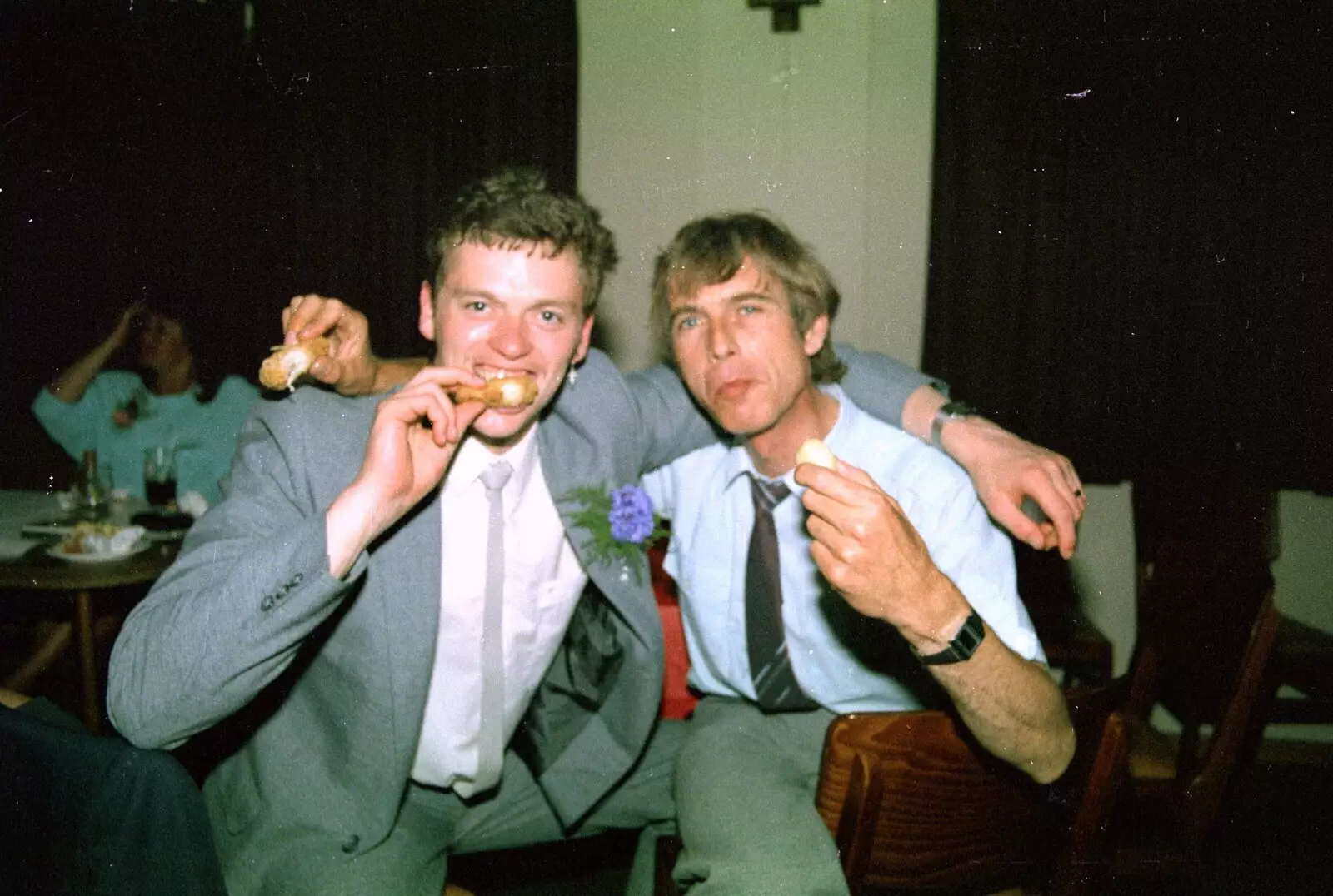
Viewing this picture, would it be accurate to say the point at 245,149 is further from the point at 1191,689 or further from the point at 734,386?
the point at 1191,689

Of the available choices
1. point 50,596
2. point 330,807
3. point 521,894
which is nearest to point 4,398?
point 50,596

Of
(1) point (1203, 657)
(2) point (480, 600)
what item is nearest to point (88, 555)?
(2) point (480, 600)

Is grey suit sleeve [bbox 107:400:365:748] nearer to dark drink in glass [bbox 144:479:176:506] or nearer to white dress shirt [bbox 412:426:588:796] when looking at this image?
white dress shirt [bbox 412:426:588:796]

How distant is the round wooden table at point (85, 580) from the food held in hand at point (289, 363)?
61.3 inches

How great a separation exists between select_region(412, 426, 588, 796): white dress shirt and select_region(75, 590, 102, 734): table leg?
182cm

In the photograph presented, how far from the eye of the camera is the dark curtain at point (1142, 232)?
13.3ft

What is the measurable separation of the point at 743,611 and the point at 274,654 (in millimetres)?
1161

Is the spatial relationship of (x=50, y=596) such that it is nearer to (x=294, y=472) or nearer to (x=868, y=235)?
(x=294, y=472)

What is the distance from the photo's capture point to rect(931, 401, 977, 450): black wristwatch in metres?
2.18

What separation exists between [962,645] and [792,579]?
2.18 feet

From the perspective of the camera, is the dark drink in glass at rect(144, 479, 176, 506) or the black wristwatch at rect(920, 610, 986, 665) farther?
the dark drink in glass at rect(144, 479, 176, 506)

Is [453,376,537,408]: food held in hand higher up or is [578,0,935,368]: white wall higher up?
[578,0,935,368]: white wall

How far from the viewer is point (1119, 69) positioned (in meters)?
4.14

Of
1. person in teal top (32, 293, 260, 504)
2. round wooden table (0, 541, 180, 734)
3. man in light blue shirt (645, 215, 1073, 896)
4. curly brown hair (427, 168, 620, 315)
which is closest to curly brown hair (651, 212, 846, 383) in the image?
man in light blue shirt (645, 215, 1073, 896)
